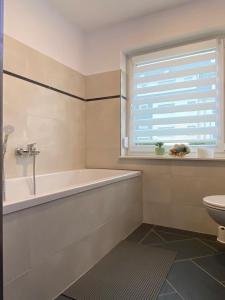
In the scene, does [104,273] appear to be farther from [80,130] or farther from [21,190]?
[80,130]

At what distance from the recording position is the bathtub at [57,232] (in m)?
1.06

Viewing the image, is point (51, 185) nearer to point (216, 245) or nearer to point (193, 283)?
point (193, 283)

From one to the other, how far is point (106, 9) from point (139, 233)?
97.4 inches

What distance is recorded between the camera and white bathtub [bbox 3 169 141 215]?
1120mm

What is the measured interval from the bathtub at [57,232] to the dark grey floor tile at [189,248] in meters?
0.47

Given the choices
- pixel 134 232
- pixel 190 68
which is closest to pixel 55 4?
pixel 190 68

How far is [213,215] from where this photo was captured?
1714 millimetres

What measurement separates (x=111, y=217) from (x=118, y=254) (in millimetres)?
296

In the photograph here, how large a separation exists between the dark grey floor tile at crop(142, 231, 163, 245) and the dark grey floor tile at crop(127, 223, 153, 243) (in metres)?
0.05

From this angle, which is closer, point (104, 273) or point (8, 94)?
point (104, 273)

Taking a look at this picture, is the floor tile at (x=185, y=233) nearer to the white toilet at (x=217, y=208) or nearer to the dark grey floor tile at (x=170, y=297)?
the white toilet at (x=217, y=208)

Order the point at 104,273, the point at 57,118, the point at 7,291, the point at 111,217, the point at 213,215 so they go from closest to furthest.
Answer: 1. the point at 7,291
2. the point at 104,273
3. the point at 213,215
4. the point at 111,217
5. the point at 57,118

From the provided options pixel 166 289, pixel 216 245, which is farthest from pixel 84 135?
pixel 166 289

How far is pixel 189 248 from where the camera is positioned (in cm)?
194
